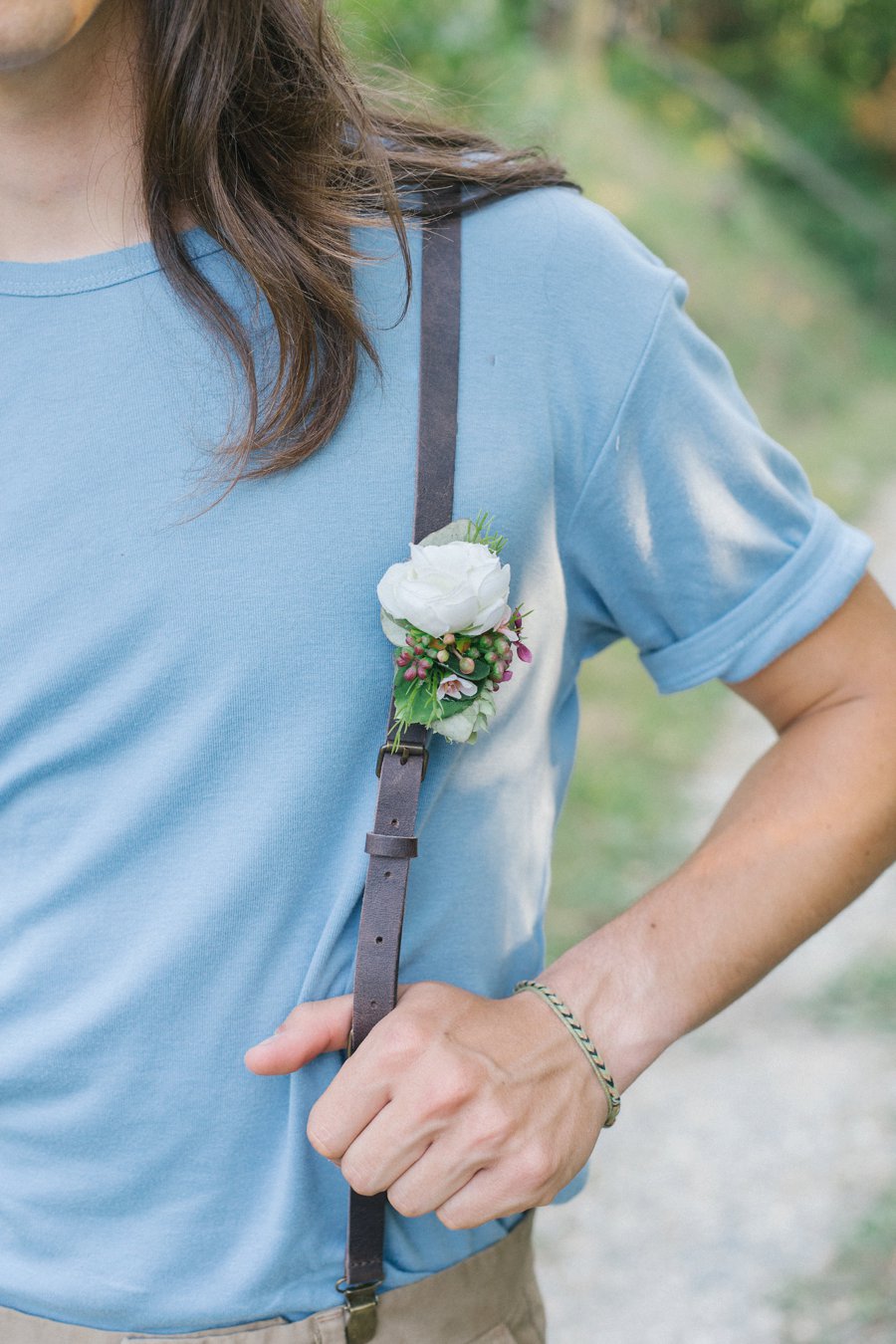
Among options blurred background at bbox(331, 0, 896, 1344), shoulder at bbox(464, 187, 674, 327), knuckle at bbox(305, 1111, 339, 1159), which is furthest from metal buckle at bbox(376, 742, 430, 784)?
blurred background at bbox(331, 0, 896, 1344)

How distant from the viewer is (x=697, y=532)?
58.0 inches

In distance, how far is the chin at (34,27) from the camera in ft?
4.18

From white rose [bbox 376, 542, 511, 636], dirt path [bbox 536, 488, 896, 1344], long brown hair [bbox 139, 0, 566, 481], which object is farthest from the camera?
dirt path [bbox 536, 488, 896, 1344]

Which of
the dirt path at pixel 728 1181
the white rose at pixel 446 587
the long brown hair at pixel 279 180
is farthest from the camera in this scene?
the dirt path at pixel 728 1181

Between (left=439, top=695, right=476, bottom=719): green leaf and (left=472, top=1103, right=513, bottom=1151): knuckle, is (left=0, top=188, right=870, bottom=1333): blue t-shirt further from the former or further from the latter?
(left=472, top=1103, right=513, bottom=1151): knuckle

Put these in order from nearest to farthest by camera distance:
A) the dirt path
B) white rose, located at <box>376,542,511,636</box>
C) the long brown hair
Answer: white rose, located at <box>376,542,511,636</box>
the long brown hair
the dirt path

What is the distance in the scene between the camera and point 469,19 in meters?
8.07

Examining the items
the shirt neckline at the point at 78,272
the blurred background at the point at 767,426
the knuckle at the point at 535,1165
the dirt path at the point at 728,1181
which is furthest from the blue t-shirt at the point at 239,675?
the dirt path at the point at 728,1181

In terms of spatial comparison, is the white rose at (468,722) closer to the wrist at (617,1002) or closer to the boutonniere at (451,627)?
the boutonniere at (451,627)

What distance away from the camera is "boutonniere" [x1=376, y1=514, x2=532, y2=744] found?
126 centimetres

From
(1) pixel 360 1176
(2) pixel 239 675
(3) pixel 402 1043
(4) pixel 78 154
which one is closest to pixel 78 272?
(4) pixel 78 154

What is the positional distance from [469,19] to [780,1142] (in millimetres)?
6648

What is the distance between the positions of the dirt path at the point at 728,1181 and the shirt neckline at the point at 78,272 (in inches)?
111

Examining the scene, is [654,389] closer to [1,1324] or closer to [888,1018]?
[1,1324]
